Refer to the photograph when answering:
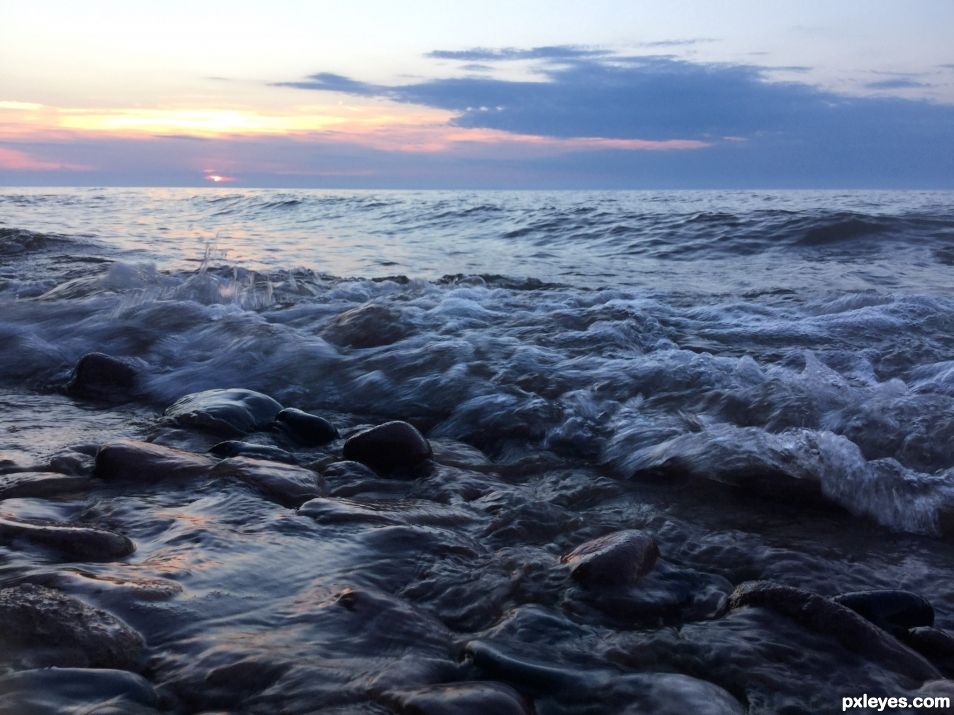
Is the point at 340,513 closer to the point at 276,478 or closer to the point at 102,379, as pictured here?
the point at 276,478

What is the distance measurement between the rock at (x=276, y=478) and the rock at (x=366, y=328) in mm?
2280

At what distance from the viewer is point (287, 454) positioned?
3172 mm

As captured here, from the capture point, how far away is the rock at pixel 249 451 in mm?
3090

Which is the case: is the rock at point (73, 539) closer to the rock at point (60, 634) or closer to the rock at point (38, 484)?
the rock at point (60, 634)

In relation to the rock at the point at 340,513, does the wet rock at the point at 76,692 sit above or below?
above

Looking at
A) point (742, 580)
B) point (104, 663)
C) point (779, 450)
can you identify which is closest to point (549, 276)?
point (779, 450)

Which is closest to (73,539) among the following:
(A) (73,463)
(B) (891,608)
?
(A) (73,463)

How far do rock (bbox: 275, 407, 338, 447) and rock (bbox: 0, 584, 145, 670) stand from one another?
161 cm

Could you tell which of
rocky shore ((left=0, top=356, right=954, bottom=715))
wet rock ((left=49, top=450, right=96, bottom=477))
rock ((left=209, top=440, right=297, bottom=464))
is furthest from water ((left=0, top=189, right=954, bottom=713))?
rock ((left=209, top=440, right=297, bottom=464))

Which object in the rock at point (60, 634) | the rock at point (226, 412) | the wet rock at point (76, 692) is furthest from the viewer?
the rock at point (226, 412)

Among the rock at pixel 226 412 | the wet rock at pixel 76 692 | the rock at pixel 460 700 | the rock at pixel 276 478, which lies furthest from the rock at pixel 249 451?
the rock at pixel 460 700

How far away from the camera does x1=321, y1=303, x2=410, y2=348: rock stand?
522cm

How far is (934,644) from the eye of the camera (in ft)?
6.06

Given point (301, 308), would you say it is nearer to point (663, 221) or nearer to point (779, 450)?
point (779, 450)
